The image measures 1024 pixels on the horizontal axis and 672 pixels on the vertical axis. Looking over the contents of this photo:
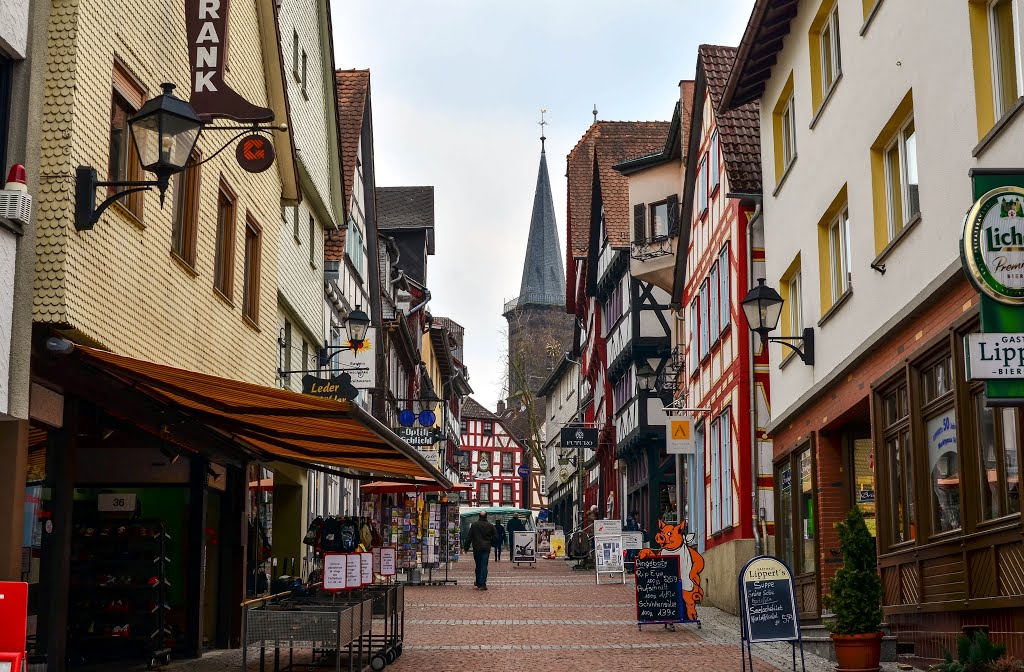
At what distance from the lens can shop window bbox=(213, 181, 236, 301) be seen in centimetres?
1587

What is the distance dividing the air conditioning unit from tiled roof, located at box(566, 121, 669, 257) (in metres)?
28.8

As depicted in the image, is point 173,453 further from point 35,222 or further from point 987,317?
point 987,317

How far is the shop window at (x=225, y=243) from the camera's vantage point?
15.9m

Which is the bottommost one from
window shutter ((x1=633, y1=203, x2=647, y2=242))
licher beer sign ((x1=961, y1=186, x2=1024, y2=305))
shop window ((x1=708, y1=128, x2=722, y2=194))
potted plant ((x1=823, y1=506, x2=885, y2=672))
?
potted plant ((x1=823, y1=506, x2=885, y2=672))

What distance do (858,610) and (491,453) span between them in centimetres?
10727

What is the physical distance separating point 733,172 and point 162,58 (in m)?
12.2

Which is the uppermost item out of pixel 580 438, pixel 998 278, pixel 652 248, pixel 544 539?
pixel 652 248

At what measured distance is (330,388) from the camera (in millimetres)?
21891

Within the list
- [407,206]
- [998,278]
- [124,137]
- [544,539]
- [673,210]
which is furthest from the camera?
[544,539]

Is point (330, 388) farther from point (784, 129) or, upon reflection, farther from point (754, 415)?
point (784, 129)

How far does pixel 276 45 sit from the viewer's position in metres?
17.1

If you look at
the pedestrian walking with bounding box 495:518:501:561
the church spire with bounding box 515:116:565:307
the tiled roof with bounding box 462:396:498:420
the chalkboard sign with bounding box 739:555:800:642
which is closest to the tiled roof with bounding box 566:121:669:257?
the pedestrian walking with bounding box 495:518:501:561

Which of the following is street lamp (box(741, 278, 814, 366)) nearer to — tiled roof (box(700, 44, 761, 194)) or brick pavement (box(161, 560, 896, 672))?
brick pavement (box(161, 560, 896, 672))

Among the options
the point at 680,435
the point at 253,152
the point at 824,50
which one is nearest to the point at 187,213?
the point at 253,152
